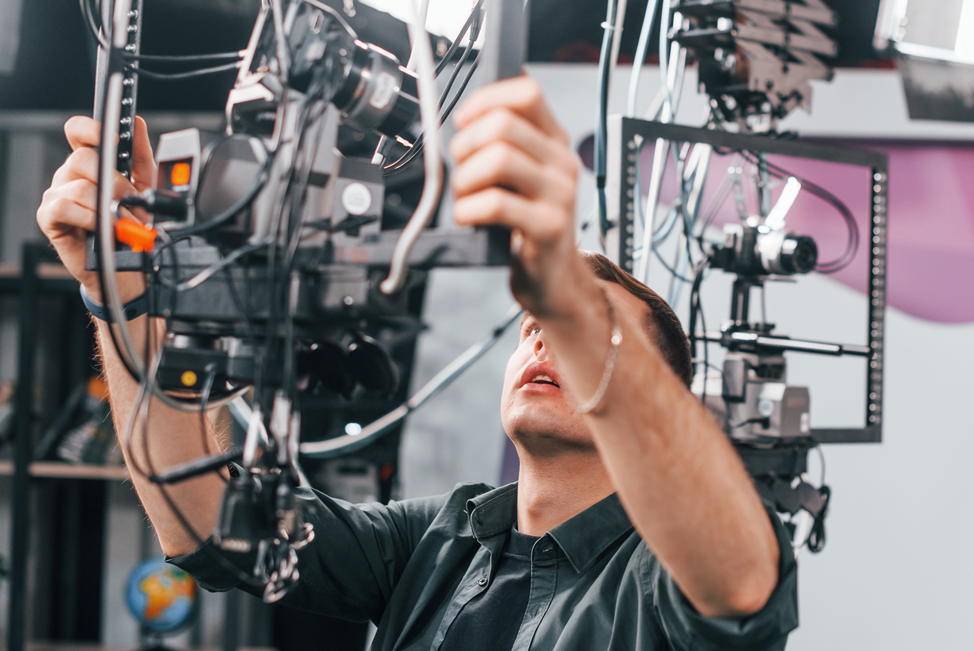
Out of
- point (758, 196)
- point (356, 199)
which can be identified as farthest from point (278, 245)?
point (758, 196)

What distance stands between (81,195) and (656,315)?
2.84 ft

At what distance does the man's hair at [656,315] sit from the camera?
1.24 m

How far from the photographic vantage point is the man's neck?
1171 millimetres

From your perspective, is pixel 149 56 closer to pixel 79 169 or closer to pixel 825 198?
pixel 79 169

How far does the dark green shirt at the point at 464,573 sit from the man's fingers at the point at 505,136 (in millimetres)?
474

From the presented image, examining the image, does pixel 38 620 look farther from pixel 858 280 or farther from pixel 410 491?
pixel 858 280

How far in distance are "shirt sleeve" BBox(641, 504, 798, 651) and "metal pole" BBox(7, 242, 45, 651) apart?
8.06ft

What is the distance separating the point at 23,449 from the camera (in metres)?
2.53

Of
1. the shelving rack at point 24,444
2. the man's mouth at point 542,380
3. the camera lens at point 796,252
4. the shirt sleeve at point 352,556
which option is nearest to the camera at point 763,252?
the camera lens at point 796,252

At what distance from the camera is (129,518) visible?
2961 millimetres

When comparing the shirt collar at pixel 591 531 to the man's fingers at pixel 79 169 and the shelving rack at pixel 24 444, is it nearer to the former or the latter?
the man's fingers at pixel 79 169

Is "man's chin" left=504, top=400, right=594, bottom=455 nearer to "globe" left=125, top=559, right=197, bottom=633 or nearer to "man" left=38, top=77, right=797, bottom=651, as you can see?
Result: "man" left=38, top=77, right=797, bottom=651

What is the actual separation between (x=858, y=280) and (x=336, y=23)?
2.52 meters

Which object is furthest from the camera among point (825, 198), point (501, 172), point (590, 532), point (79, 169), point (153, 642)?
point (153, 642)
